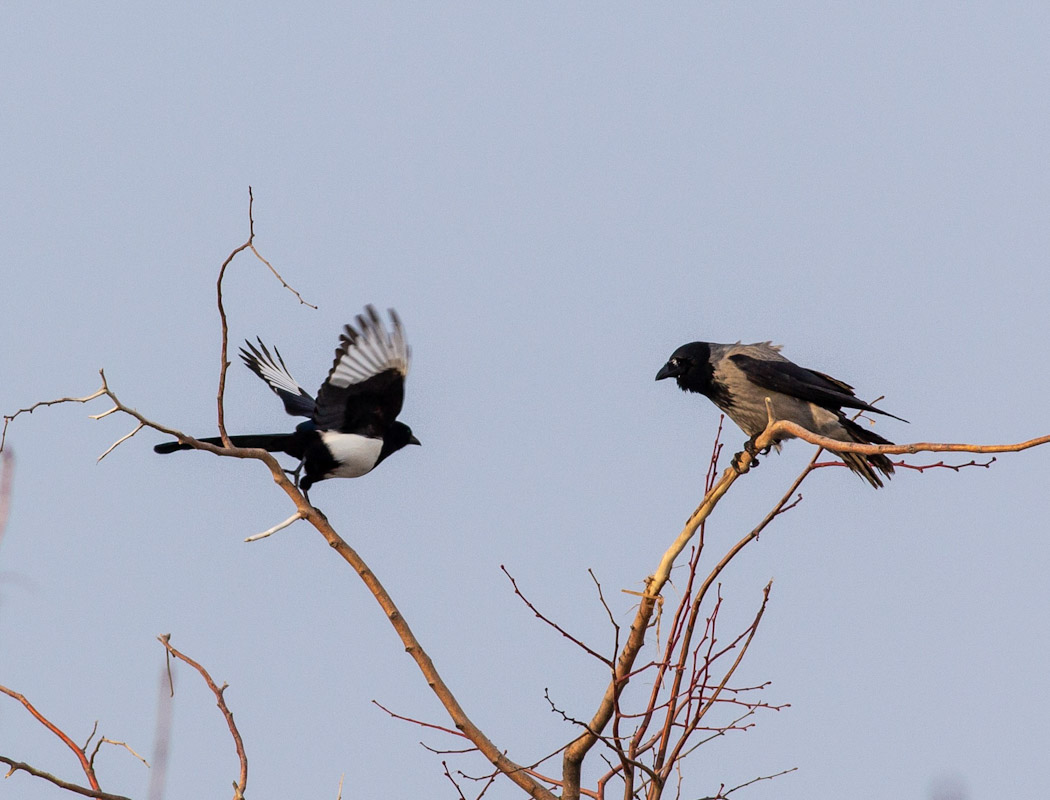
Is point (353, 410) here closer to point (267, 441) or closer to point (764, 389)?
point (267, 441)

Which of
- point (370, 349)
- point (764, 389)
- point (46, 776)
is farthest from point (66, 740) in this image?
point (764, 389)

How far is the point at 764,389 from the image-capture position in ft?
23.5

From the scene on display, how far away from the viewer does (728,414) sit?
7.46 meters

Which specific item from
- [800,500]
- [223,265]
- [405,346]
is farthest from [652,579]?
[405,346]

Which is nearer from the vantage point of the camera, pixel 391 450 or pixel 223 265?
pixel 223 265

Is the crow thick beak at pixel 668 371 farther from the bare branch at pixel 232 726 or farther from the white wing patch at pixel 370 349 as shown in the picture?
the bare branch at pixel 232 726

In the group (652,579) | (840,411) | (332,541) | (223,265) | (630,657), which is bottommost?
(630,657)

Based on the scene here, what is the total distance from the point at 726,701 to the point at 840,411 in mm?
3593

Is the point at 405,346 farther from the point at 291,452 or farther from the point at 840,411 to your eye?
the point at 840,411

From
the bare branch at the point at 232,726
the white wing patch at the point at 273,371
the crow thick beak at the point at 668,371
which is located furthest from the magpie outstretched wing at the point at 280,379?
the bare branch at the point at 232,726

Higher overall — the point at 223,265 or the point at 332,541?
the point at 223,265

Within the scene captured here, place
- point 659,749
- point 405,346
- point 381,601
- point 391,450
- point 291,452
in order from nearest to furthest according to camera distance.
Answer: point 659,749
point 381,601
point 405,346
point 291,452
point 391,450

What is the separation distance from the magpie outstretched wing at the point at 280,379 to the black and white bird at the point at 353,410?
89cm

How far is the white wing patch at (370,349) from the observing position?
601cm
